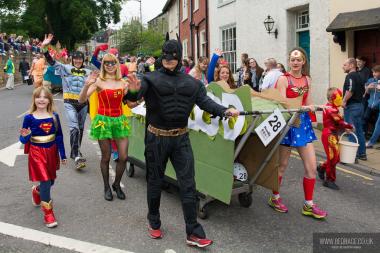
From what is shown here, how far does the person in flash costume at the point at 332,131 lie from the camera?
6148mm

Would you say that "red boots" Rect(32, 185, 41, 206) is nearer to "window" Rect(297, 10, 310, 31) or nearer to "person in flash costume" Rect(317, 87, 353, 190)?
"person in flash costume" Rect(317, 87, 353, 190)

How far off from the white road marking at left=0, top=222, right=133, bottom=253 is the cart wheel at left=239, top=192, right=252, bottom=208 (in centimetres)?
174

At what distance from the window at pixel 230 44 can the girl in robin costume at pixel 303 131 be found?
42.1 feet

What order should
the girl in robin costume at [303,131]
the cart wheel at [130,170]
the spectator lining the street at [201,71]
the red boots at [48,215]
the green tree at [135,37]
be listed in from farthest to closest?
the green tree at [135,37]
the spectator lining the street at [201,71]
the cart wheel at [130,170]
the girl in robin costume at [303,131]
the red boots at [48,215]

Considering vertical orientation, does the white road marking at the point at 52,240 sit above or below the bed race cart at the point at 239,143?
below

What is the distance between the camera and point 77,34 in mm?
47000

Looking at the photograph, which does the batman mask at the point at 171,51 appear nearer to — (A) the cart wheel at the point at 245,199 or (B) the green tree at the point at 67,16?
(A) the cart wheel at the point at 245,199

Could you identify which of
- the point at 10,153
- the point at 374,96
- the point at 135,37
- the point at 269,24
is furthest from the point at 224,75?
the point at 135,37

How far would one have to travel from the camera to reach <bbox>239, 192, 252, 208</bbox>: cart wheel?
16.8 ft

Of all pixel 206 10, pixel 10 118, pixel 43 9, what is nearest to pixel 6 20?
pixel 43 9

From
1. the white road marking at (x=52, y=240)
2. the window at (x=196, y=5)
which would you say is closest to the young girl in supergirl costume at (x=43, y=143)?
the white road marking at (x=52, y=240)

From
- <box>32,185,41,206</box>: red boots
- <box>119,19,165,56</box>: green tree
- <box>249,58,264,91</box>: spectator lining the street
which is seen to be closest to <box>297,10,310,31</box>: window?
<box>249,58,264,91</box>: spectator lining the street

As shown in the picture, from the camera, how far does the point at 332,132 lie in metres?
6.30

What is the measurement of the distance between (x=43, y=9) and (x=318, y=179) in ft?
150
